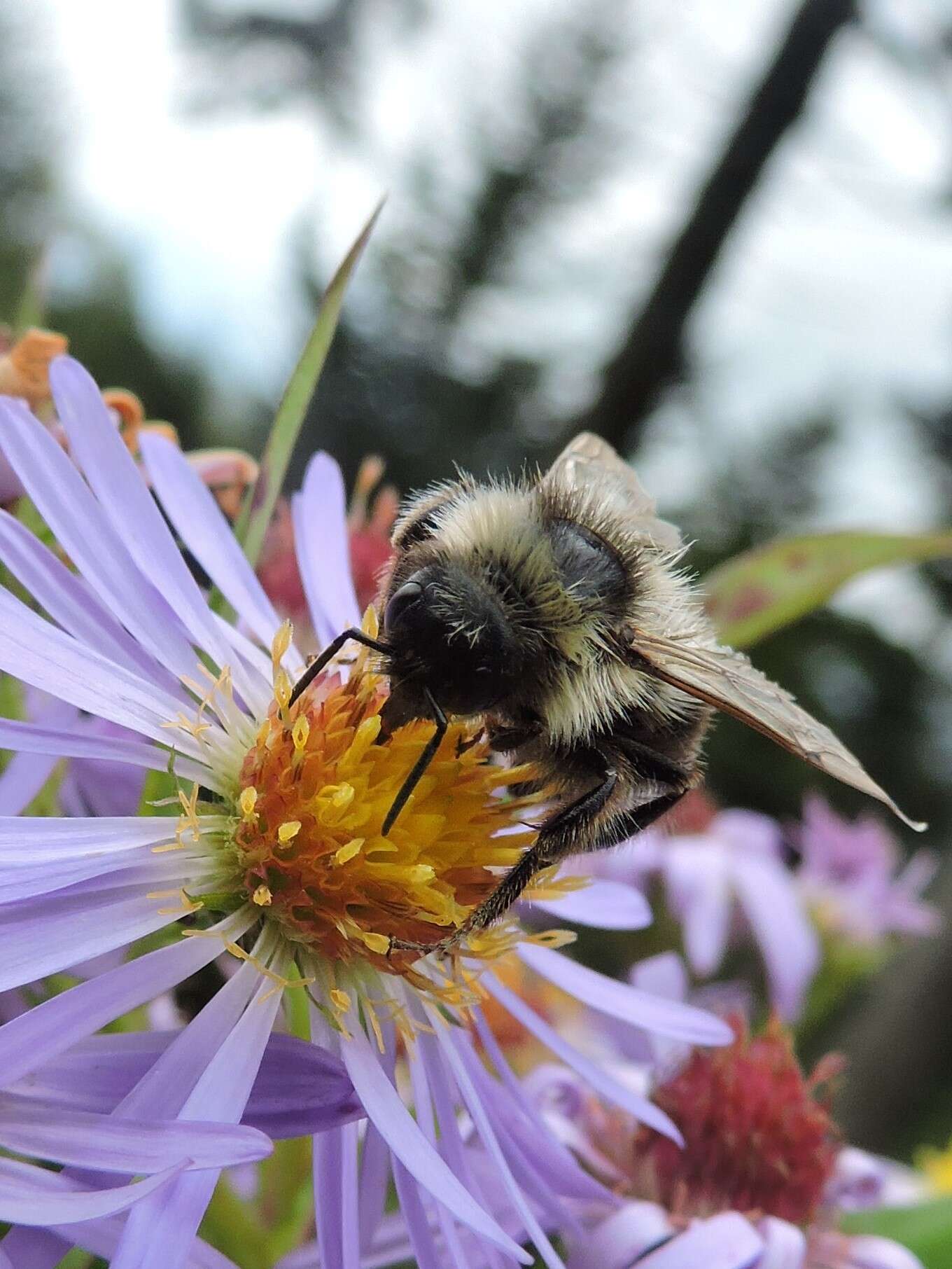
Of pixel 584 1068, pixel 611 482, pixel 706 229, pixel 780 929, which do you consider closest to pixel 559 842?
pixel 584 1068

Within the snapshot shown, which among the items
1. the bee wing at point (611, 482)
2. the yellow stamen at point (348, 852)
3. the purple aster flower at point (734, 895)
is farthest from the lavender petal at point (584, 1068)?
the purple aster flower at point (734, 895)

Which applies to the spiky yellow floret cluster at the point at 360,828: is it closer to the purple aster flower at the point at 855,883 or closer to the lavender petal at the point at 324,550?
the lavender petal at the point at 324,550

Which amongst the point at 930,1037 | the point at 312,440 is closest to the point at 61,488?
the point at 930,1037

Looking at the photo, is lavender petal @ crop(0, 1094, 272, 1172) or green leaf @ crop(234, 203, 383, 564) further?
green leaf @ crop(234, 203, 383, 564)

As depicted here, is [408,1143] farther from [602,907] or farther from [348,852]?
[602,907]

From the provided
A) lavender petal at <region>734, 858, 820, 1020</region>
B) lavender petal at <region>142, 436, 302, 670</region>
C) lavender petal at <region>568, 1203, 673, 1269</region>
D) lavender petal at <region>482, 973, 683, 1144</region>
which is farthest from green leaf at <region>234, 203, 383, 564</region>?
lavender petal at <region>734, 858, 820, 1020</region>

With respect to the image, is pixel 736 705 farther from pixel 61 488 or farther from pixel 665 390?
pixel 665 390

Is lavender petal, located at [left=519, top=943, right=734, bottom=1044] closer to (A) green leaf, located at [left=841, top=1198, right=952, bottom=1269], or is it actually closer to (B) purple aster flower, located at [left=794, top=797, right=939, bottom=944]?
(A) green leaf, located at [left=841, top=1198, right=952, bottom=1269]
